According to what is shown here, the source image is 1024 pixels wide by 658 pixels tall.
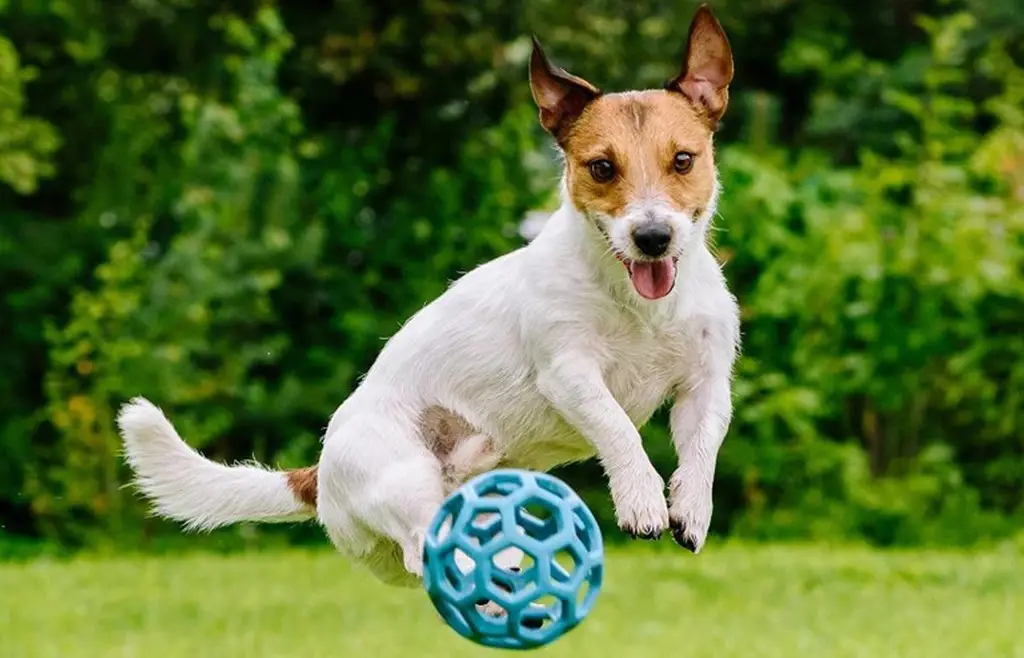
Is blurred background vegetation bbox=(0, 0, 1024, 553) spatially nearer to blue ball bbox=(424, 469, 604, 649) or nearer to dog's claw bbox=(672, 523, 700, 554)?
dog's claw bbox=(672, 523, 700, 554)

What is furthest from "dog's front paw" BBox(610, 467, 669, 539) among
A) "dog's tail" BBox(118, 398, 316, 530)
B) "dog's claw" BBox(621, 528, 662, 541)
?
"dog's tail" BBox(118, 398, 316, 530)

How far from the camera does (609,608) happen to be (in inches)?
366

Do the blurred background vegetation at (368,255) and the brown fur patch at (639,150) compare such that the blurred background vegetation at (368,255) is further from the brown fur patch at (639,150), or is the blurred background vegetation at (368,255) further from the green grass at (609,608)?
the brown fur patch at (639,150)

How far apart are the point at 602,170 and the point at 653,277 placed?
27 centimetres

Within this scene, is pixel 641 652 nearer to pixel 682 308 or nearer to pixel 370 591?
pixel 370 591

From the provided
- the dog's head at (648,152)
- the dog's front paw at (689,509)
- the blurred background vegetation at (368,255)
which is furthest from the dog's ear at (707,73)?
the blurred background vegetation at (368,255)

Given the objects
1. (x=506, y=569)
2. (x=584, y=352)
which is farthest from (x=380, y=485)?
(x=584, y=352)

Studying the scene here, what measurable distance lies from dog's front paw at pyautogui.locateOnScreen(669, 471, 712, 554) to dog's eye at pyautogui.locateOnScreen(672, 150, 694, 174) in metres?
0.67

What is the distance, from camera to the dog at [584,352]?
3.91m

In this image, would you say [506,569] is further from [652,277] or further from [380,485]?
[652,277]

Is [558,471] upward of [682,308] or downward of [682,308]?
downward

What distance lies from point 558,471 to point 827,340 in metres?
1.96

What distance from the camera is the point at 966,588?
31.6ft

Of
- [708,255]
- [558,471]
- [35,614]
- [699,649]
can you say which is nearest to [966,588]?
[699,649]
